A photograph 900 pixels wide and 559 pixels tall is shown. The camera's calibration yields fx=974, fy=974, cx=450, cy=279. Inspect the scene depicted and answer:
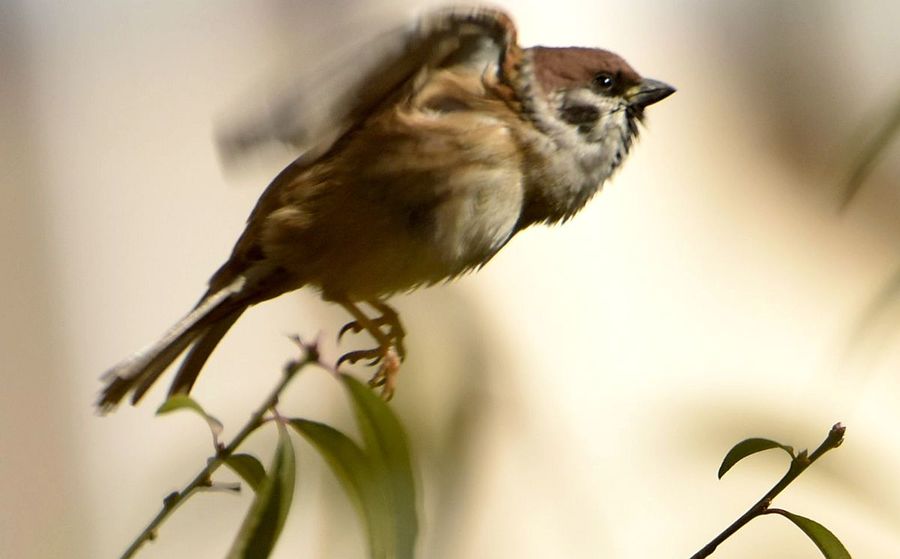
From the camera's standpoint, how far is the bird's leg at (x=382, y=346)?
1.01m

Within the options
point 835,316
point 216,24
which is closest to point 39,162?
point 216,24

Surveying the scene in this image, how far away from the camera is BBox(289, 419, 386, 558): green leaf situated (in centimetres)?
55

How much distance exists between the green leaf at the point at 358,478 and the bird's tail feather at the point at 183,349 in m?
0.27

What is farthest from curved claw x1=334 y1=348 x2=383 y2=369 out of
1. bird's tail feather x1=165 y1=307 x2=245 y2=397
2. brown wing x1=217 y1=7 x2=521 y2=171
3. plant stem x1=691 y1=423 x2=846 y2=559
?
plant stem x1=691 y1=423 x2=846 y2=559

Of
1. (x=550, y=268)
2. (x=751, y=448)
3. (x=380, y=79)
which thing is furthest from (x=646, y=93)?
(x=550, y=268)

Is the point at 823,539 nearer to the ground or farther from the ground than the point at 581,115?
nearer to the ground

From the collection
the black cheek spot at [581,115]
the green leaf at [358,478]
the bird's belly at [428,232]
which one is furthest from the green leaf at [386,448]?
the black cheek spot at [581,115]

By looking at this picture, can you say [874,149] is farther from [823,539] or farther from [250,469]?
[250,469]

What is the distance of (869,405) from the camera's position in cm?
223

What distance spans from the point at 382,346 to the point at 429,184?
7.0 inches

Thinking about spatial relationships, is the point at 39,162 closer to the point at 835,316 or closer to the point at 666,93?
the point at 666,93

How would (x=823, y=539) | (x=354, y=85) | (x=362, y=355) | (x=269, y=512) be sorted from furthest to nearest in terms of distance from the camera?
1. (x=362, y=355)
2. (x=354, y=85)
3. (x=823, y=539)
4. (x=269, y=512)

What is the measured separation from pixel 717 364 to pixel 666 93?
4.37 ft

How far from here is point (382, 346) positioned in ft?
3.36
